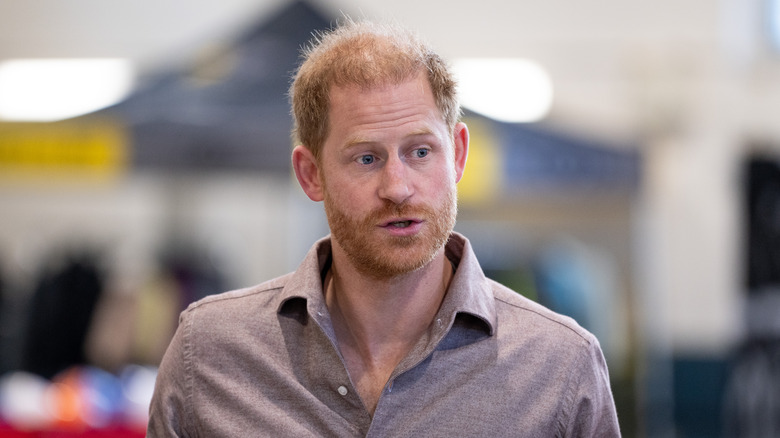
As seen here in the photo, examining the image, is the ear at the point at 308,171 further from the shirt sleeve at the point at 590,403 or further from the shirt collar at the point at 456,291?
the shirt sleeve at the point at 590,403

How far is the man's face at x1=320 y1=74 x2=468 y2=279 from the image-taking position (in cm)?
160

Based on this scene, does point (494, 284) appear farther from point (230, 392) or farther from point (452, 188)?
point (230, 392)

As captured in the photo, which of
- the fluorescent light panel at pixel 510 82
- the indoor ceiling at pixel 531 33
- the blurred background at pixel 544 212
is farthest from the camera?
the indoor ceiling at pixel 531 33

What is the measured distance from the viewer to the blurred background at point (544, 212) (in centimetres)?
623

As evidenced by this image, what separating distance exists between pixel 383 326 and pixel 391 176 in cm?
32

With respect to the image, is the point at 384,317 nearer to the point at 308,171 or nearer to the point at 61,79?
the point at 308,171

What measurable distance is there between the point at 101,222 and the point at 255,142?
4042 mm

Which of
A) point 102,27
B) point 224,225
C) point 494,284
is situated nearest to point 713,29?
point 224,225

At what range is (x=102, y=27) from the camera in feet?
25.8

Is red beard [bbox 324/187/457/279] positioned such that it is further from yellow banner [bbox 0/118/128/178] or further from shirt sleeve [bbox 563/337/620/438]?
yellow banner [bbox 0/118/128/178]

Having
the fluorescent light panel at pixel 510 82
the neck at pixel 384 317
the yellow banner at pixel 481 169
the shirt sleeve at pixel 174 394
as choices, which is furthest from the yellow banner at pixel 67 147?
the fluorescent light panel at pixel 510 82

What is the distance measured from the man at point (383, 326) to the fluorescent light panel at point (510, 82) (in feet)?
18.5

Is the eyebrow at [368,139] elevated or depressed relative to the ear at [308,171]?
elevated

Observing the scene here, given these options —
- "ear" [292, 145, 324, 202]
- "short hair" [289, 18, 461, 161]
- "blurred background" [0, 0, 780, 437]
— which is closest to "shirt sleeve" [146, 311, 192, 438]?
"ear" [292, 145, 324, 202]
